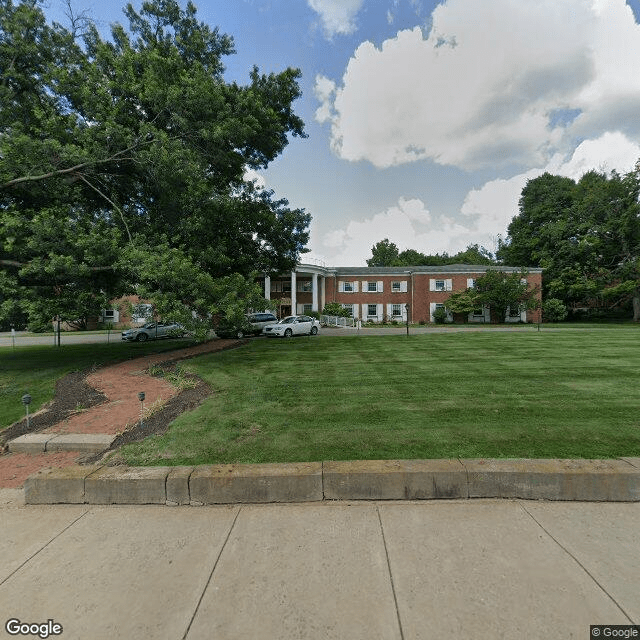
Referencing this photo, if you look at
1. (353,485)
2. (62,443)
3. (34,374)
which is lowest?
(34,374)

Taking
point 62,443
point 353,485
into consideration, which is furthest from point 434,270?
point 62,443

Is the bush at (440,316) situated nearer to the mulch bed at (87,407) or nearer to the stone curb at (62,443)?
the mulch bed at (87,407)

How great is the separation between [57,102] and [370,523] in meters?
14.4

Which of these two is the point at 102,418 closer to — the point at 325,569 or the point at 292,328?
the point at 325,569

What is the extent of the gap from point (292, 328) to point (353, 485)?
1925cm

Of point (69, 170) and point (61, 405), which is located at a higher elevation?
point (69, 170)

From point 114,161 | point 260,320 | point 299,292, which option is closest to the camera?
point 114,161

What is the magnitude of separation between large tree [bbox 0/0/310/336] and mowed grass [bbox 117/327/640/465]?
342 centimetres

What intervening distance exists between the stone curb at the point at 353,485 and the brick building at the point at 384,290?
33004 mm

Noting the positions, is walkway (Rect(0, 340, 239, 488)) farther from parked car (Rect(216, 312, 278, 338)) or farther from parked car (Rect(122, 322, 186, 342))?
parked car (Rect(122, 322, 186, 342))

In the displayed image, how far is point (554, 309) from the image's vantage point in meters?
34.9

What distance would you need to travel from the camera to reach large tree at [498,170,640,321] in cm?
3422

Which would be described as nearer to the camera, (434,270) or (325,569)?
(325,569)

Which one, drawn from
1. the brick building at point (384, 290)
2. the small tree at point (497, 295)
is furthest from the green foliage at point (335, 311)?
the small tree at point (497, 295)
